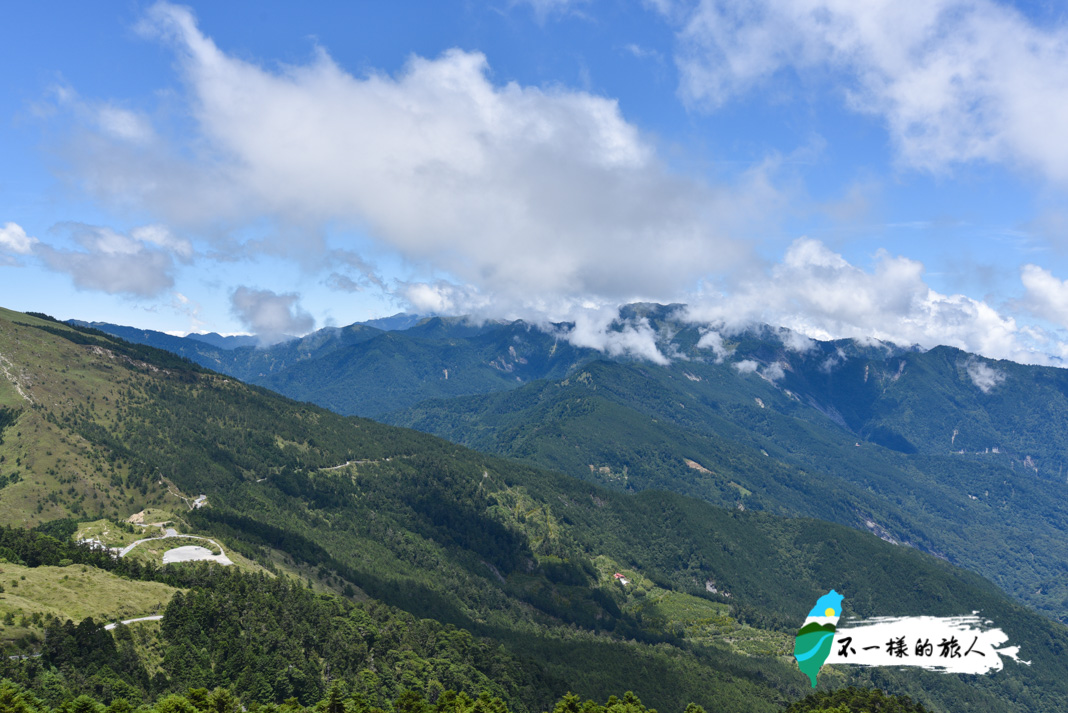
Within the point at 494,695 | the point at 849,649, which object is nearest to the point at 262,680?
the point at 494,695

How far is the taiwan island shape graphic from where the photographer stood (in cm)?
6356

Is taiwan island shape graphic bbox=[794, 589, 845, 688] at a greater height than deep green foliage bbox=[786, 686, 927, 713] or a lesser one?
greater

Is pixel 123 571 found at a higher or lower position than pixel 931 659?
lower

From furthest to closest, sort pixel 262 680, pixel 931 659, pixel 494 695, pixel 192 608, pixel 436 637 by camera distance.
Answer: pixel 436 637 < pixel 494 695 < pixel 192 608 < pixel 262 680 < pixel 931 659

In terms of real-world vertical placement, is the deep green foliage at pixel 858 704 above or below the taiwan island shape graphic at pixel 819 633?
below

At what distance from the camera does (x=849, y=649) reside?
9238 centimetres

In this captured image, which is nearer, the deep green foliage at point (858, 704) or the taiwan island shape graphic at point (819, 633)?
the taiwan island shape graphic at point (819, 633)

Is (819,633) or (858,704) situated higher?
(819,633)

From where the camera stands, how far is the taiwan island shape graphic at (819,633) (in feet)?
209

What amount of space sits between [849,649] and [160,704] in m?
107

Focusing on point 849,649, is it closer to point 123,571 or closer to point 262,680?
point 262,680

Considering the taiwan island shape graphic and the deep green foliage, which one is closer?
the taiwan island shape graphic

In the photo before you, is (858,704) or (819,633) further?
(858,704)

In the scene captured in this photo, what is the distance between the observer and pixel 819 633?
65.3m
